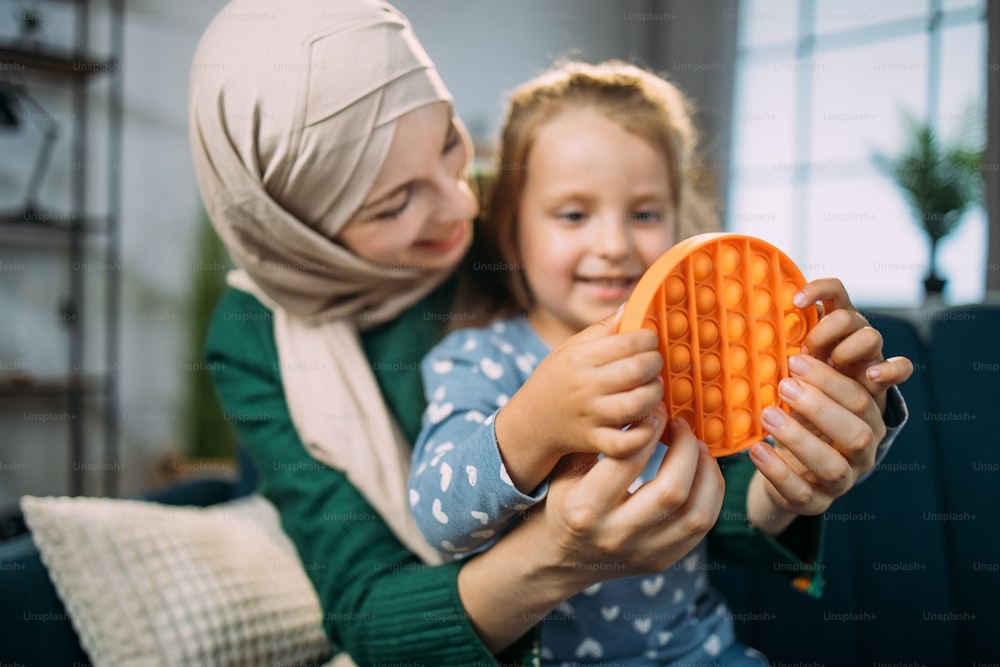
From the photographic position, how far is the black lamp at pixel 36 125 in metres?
3.25

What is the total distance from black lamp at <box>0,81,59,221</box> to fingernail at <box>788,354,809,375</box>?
3383mm

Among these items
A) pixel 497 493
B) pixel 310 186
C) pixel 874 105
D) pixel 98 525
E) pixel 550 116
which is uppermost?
pixel 874 105

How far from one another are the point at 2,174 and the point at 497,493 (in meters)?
3.46

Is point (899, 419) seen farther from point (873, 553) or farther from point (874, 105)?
point (874, 105)

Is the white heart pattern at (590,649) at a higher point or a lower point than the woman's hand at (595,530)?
lower

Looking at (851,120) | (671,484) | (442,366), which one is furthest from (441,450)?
(851,120)

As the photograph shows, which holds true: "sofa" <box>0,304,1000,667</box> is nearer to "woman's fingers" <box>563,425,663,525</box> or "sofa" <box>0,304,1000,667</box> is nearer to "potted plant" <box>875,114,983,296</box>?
"woman's fingers" <box>563,425,663,525</box>

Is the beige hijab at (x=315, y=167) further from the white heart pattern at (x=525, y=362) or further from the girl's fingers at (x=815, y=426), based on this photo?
the girl's fingers at (x=815, y=426)

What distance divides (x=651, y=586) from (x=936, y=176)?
9.49 ft

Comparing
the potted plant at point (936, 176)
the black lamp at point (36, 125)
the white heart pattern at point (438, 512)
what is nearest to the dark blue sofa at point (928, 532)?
the white heart pattern at point (438, 512)

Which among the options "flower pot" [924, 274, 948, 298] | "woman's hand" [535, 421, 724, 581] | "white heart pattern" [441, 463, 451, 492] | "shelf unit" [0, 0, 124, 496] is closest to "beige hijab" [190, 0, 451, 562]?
"white heart pattern" [441, 463, 451, 492]

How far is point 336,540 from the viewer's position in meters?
0.95

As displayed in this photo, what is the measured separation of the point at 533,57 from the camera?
5234 mm

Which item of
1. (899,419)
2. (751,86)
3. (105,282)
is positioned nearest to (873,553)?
(899,419)
